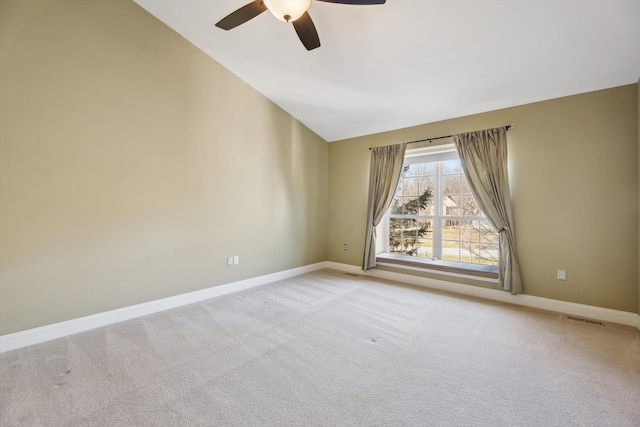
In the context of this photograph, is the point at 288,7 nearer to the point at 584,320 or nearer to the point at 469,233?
the point at 469,233

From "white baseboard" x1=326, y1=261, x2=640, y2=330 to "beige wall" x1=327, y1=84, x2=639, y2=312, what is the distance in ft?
A: 0.24

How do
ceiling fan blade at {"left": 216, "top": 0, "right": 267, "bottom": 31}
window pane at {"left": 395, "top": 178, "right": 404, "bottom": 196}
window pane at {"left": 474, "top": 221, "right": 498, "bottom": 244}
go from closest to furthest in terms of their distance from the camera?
Result: ceiling fan blade at {"left": 216, "top": 0, "right": 267, "bottom": 31} → window pane at {"left": 474, "top": 221, "right": 498, "bottom": 244} → window pane at {"left": 395, "top": 178, "right": 404, "bottom": 196}

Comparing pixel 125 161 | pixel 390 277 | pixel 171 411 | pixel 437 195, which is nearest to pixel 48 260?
pixel 125 161

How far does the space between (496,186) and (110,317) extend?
4.58 m

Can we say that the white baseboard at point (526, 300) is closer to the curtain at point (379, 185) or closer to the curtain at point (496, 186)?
the curtain at point (496, 186)

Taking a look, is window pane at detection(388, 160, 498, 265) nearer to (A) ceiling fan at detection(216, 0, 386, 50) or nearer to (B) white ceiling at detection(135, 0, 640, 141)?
(B) white ceiling at detection(135, 0, 640, 141)

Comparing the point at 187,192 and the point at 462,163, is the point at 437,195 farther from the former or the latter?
the point at 187,192

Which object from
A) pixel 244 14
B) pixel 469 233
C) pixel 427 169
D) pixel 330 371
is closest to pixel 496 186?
pixel 469 233

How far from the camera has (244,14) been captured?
2.04 meters

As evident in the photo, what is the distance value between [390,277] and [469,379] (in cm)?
253

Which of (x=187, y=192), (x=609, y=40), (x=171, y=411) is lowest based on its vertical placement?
(x=171, y=411)

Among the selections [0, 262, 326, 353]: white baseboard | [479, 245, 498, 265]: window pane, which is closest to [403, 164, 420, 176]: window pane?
[479, 245, 498, 265]: window pane

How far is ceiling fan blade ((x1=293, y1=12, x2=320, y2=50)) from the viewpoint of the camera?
6.49 feet

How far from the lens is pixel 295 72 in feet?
10.6
